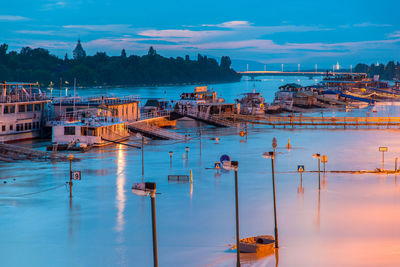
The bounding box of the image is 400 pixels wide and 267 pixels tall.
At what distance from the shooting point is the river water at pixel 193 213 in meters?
21.4

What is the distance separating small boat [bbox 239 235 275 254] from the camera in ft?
68.6

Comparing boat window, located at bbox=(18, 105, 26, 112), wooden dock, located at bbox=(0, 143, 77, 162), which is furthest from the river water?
boat window, located at bbox=(18, 105, 26, 112)

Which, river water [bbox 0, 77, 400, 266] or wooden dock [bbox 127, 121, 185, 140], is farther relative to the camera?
wooden dock [bbox 127, 121, 185, 140]

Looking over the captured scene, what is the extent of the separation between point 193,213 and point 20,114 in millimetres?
36655

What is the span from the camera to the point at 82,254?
21.8 metres

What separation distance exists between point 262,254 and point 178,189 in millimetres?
13735

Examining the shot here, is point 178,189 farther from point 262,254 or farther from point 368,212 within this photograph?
point 262,254

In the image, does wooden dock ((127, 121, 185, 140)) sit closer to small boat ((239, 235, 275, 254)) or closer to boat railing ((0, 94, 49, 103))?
boat railing ((0, 94, 49, 103))

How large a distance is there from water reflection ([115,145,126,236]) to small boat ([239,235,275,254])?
6047mm

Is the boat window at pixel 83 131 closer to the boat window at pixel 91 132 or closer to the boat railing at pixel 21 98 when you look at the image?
the boat window at pixel 91 132

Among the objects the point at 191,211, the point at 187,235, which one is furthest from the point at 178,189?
the point at 187,235

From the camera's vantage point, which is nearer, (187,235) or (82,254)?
(82,254)

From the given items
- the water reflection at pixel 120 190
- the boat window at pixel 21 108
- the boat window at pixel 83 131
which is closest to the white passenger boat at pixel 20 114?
the boat window at pixel 21 108

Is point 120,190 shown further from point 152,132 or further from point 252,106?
point 252,106
